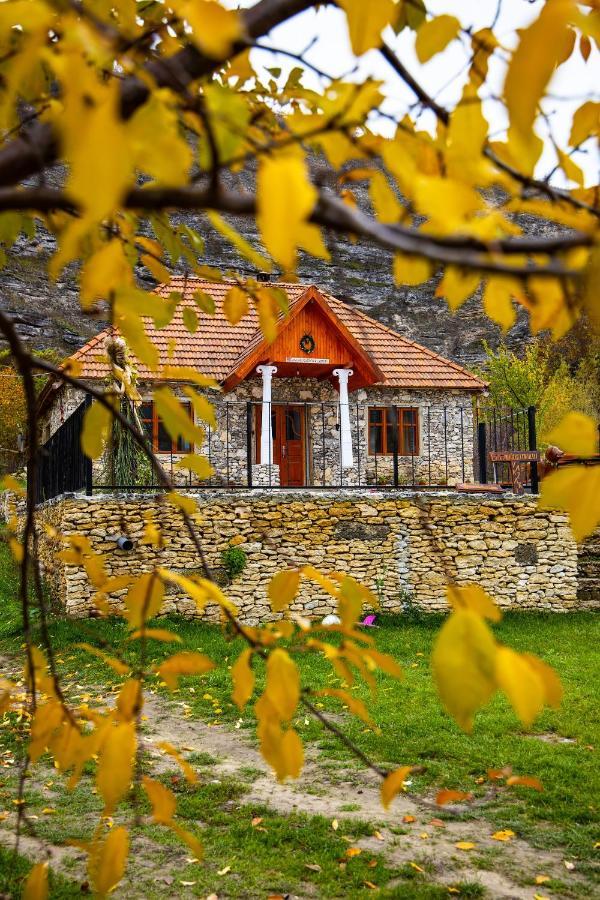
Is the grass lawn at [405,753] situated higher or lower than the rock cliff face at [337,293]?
lower

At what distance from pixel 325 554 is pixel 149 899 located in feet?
20.4

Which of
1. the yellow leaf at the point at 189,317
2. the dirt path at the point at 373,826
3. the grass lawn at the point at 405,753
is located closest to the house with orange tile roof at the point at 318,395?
the grass lawn at the point at 405,753

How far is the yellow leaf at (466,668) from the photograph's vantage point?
0.67m

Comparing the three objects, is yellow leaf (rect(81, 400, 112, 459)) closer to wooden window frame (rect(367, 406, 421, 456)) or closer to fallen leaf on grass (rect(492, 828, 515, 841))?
fallen leaf on grass (rect(492, 828, 515, 841))

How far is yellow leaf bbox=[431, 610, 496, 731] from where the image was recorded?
2.20 ft

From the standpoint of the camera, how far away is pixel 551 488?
770mm

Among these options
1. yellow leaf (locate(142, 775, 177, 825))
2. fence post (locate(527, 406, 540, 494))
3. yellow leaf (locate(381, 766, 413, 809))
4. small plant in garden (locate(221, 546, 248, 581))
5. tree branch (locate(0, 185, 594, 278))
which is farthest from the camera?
fence post (locate(527, 406, 540, 494))

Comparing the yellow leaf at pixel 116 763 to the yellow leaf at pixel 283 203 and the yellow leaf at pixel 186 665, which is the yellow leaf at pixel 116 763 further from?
the yellow leaf at pixel 283 203

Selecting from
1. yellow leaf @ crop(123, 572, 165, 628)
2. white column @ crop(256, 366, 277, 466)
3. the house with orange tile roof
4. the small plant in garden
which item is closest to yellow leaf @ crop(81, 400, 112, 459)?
yellow leaf @ crop(123, 572, 165, 628)

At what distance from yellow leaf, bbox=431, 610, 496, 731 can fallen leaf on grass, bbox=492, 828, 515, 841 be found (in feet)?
11.1

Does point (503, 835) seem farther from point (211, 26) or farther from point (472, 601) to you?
point (211, 26)

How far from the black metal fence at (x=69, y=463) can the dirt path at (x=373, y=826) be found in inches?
181

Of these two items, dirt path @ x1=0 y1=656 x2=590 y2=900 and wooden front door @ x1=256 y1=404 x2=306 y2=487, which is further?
wooden front door @ x1=256 y1=404 x2=306 y2=487

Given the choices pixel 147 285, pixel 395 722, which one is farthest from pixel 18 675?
pixel 147 285
